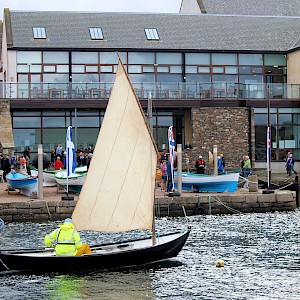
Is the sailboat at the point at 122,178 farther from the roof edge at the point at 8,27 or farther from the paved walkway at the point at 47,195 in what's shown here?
the roof edge at the point at 8,27

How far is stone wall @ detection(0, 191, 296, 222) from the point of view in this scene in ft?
117

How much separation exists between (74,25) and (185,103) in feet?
35.9

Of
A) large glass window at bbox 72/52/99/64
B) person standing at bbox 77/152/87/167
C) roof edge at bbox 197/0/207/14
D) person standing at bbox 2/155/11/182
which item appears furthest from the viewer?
roof edge at bbox 197/0/207/14

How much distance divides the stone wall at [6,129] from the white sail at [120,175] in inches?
1037

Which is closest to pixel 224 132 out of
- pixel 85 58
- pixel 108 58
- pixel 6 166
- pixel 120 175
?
pixel 108 58

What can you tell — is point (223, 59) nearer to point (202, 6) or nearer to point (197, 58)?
point (197, 58)

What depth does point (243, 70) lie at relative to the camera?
59.3m

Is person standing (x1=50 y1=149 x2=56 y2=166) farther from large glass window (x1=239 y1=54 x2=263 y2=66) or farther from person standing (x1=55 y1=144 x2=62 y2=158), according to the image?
large glass window (x1=239 y1=54 x2=263 y2=66)

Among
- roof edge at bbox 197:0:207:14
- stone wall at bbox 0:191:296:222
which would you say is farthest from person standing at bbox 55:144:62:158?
roof edge at bbox 197:0:207:14

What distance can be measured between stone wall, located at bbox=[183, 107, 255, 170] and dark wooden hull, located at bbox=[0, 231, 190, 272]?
101ft

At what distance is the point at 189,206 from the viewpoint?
37.8 meters

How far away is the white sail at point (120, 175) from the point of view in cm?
2464

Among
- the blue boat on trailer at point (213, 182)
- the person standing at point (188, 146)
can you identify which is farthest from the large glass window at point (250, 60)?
the blue boat on trailer at point (213, 182)

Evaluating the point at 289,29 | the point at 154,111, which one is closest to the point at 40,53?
the point at 154,111
